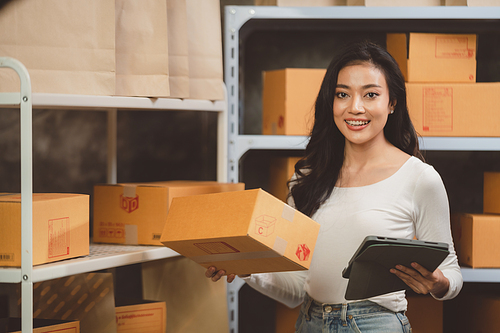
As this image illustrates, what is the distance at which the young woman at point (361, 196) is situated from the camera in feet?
4.44

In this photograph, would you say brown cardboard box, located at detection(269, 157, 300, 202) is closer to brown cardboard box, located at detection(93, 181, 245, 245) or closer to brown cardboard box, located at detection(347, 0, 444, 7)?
brown cardboard box, located at detection(93, 181, 245, 245)

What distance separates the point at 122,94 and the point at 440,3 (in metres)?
1.26

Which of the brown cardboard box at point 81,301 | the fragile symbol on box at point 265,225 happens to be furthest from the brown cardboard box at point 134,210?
the fragile symbol on box at point 265,225

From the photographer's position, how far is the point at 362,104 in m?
1.42

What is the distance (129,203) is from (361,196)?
29.3 inches

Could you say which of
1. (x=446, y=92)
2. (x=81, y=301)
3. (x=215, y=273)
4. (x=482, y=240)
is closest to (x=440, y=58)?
(x=446, y=92)

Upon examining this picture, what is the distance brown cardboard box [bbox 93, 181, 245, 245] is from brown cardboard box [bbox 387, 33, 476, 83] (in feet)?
3.00

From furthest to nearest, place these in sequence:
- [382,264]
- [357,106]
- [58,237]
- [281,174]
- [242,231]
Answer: [281,174] < [357,106] < [58,237] < [382,264] < [242,231]

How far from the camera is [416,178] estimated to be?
138cm

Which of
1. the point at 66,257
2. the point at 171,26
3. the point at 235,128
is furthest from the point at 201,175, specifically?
the point at 66,257

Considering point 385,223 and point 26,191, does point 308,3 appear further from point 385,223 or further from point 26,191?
point 26,191

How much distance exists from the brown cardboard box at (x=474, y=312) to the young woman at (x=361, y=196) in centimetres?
67

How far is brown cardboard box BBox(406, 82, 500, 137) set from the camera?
5.87 ft

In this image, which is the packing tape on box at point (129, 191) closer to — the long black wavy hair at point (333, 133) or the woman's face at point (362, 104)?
the long black wavy hair at point (333, 133)
